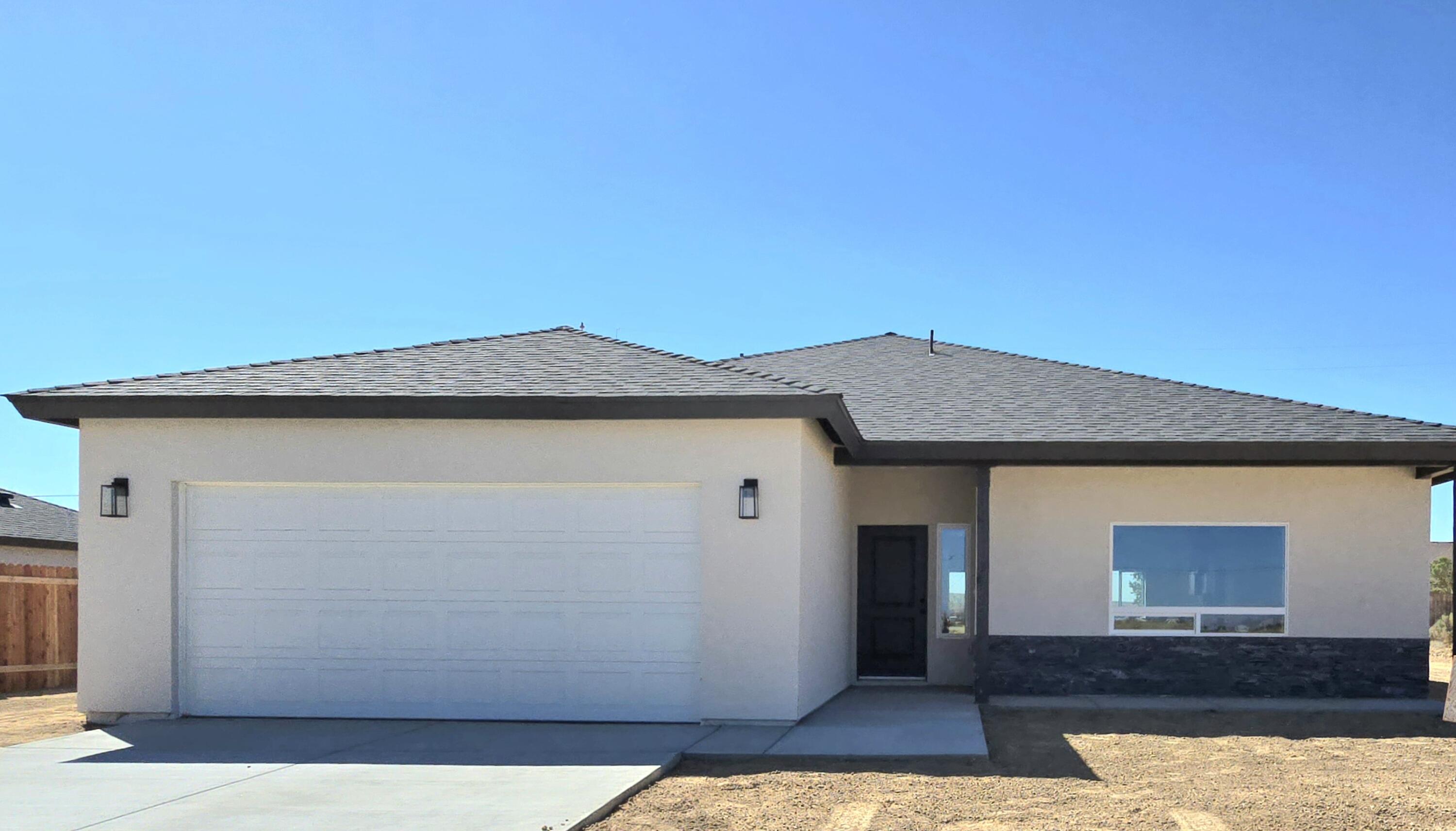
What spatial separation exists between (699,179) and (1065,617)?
27.9 feet

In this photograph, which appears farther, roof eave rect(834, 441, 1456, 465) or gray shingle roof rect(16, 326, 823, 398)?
roof eave rect(834, 441, 1456, 465)

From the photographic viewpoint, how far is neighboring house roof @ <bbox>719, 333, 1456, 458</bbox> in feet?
44.8

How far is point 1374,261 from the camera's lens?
25.3 m

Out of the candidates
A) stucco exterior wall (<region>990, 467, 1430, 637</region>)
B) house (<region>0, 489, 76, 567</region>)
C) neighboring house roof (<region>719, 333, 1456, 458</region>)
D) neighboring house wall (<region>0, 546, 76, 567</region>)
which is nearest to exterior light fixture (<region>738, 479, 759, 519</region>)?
neighboring house roof (<region>719, 333, 1456, 458</region>)

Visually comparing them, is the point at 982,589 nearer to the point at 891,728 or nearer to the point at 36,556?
the point at 891,728

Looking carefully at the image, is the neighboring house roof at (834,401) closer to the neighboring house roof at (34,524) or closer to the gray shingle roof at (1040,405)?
the gray shingle roof at (1040,405)

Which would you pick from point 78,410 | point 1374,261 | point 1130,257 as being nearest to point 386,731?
point 78,410

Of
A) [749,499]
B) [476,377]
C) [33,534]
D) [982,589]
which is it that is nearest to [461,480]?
[476,377]

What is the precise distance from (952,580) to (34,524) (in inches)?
631

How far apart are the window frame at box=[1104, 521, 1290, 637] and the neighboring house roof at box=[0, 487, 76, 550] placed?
16659 mm

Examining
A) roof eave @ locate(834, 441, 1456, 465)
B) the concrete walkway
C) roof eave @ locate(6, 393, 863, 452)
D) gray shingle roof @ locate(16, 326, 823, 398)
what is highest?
gray shingle roof @ locate(16, 326, 823, 398)

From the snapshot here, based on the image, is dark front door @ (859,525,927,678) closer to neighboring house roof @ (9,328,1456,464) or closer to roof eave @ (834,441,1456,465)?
neighboring house roof @ (9,328,1456,464)

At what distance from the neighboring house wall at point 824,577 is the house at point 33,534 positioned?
42.3 feet

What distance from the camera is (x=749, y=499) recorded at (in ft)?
37.1
